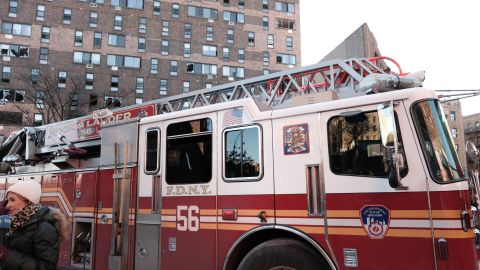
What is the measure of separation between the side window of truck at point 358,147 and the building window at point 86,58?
4315cm

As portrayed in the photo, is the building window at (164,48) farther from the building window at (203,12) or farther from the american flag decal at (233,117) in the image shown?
the american flag decal at (233,117)

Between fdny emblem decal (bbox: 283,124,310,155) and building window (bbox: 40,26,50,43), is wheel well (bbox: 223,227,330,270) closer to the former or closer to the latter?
fdny emblem decal (bbox: 283,124,310,155)

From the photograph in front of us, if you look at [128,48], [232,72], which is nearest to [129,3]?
[128,48]

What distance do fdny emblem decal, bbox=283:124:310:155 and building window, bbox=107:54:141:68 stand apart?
42.8 metres

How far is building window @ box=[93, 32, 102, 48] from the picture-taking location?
4448 cm

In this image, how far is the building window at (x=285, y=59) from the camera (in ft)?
168

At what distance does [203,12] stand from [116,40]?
35.1 ft

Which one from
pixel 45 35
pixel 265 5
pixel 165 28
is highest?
pixel 265 5

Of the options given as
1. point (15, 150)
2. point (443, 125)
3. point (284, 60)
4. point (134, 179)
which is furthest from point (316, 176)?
point (284, 60)

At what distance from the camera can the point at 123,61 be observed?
45.4m

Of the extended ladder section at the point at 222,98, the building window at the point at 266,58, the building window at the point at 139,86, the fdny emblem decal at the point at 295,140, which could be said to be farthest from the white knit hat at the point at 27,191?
the building window at the point at 266,58

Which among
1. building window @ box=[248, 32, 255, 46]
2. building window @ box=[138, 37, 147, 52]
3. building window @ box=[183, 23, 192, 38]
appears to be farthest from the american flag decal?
building window @ box=[248, 32, 255, 46]

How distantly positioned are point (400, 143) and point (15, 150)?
856 centimetres

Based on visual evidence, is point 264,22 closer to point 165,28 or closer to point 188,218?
point 165,28
